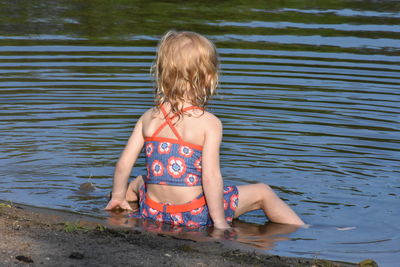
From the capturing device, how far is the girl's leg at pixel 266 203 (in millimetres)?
7004

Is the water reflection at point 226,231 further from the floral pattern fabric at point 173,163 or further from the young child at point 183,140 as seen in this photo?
the floral pattern fabric at point 173,163

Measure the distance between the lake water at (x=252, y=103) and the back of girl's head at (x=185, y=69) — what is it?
3.73 feet

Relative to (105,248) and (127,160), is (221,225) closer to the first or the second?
(127,160)

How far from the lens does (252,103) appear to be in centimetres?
1138

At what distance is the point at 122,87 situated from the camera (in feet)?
40.4

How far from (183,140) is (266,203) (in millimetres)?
929

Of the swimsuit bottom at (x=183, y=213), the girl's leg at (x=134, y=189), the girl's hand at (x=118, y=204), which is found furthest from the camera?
the girl's leg at (x=134, y=189)

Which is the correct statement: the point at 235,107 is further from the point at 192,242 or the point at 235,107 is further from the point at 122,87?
the point at 192,242

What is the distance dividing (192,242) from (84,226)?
0.78 meters

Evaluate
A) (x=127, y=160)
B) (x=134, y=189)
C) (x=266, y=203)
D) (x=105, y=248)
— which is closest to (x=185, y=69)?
(x=127, y=160)

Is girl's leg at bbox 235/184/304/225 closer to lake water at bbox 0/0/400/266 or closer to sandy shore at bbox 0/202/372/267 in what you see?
lake water at bbox 0/0/400/266

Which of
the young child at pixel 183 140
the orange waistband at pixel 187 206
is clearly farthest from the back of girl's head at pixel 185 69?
the orange waistband at pixel 187 206

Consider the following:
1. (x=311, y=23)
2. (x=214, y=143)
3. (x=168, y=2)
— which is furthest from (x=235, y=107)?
(x=168, y=2)

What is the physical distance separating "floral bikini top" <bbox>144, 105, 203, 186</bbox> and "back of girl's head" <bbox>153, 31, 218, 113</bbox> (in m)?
0.10
